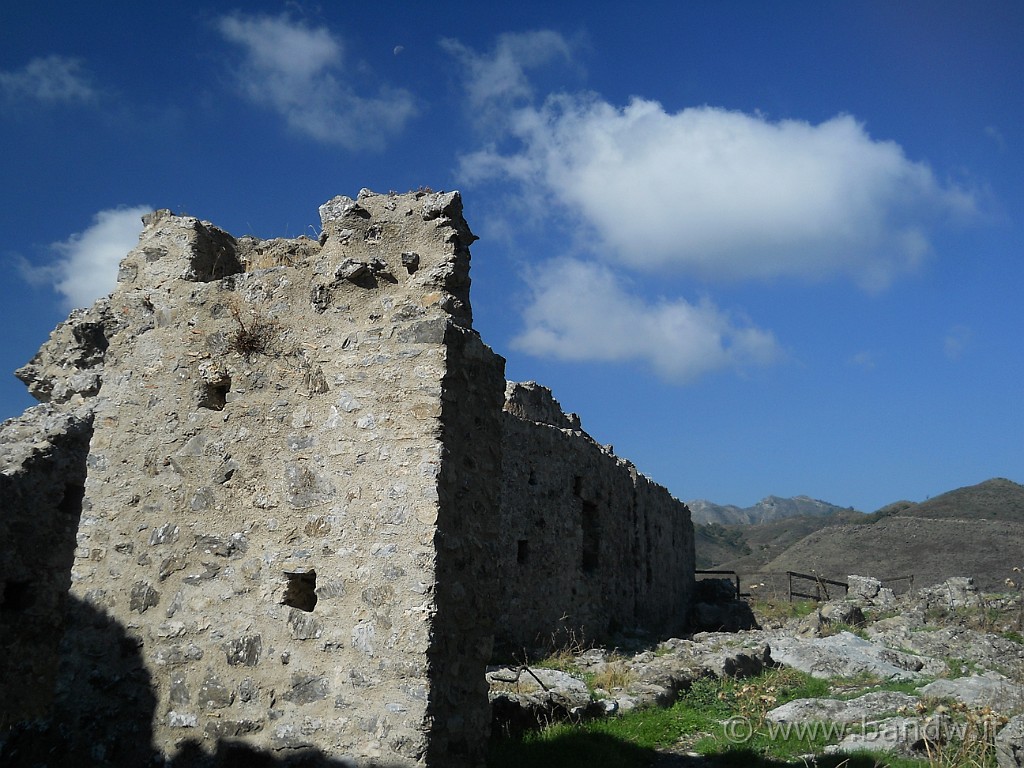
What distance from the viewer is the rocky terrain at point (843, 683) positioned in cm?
676

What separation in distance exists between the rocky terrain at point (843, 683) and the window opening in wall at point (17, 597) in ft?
15.1

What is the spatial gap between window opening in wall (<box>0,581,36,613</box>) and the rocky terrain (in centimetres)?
461

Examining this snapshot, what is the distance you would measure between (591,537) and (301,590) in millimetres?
12389

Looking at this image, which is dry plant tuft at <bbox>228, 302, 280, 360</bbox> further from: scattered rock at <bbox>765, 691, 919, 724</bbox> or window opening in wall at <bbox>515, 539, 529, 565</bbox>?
window opening in wall at <bbox>515, 539, 529, 565</bbox>

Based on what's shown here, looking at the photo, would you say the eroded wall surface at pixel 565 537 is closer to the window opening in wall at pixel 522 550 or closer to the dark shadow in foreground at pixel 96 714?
the window opening in wall at pixel 522 550

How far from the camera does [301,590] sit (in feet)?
15.6

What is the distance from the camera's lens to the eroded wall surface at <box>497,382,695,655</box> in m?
13.7

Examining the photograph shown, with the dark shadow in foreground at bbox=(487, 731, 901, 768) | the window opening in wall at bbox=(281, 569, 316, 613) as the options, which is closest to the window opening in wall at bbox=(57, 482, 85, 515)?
the window opening in wall at bbox=(281, 569, 316, 613)

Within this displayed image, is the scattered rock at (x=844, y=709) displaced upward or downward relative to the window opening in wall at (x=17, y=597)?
downward

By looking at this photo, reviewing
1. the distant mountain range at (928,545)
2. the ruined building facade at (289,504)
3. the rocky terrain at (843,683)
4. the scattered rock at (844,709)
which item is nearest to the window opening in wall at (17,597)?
the ruined building facade at (289,504)

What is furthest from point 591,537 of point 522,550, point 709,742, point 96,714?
point 96,714

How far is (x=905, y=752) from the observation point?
636 centimetres

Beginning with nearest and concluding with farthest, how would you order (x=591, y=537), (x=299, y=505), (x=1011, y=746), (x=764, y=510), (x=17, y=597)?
(x=299, y=505) → (x=1011, y=746) → (x=17, y=597) → (x=591, y=537) → (x=764, y=510)

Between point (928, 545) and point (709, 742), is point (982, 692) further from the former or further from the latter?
point (928, 545)
